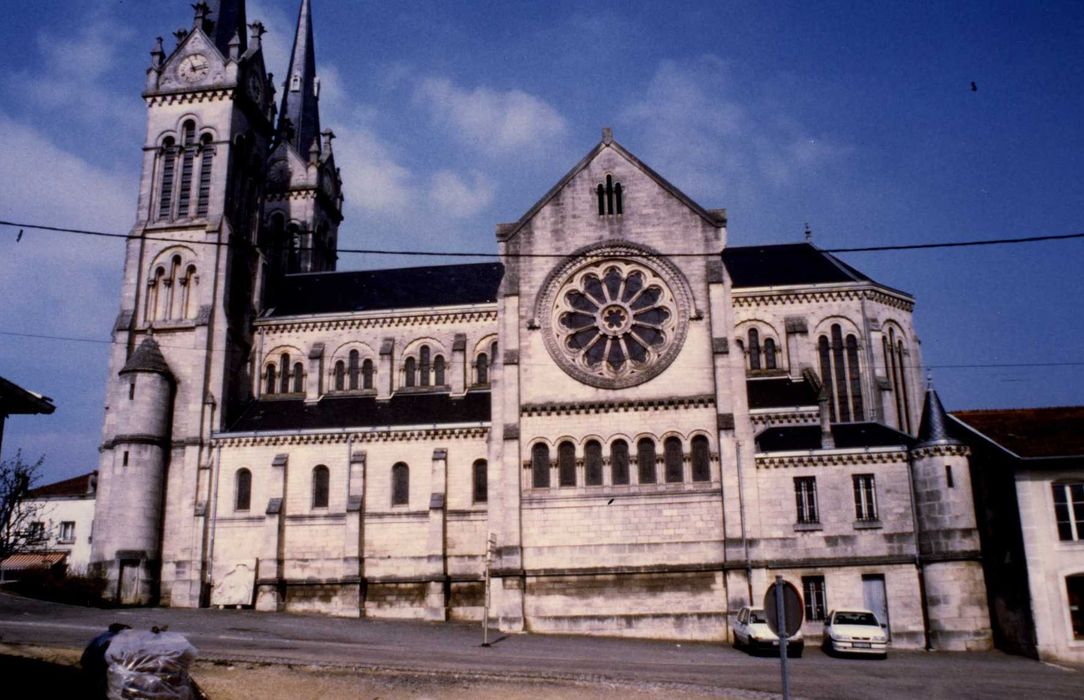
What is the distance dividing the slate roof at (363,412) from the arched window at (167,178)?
1064cm

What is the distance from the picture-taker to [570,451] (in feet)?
117

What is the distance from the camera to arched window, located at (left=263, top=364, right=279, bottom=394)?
47844 millimetres

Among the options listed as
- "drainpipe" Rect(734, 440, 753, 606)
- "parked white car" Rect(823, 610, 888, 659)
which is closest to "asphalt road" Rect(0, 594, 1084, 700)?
"parked white car" Rect(823, 610, 888, 659)

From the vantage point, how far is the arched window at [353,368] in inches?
1870

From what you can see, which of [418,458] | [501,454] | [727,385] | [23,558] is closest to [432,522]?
[418,458]

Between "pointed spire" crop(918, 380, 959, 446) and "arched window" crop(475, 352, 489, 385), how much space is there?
2026 cm

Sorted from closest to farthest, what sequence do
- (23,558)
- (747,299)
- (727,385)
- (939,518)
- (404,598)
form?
(939,518) < (727,385) < (404,598) < (747,299) < (23,558)

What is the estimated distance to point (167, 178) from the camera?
1897 inches

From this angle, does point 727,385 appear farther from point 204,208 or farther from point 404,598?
point 204,208

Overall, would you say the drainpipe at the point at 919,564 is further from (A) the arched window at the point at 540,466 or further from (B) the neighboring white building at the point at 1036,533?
(A) the arched window at the point at 540,466

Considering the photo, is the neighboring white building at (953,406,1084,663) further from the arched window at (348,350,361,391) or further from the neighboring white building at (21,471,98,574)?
the neighboring white building at (21,471,98,574)

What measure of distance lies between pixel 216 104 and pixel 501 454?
25.4m

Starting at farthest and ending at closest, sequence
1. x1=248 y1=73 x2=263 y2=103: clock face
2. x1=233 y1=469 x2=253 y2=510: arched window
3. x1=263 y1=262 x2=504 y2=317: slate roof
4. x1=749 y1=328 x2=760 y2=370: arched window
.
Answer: x1=248 y1=73 x2=263 y2=103: clock face < x1=263 y1=262 x2=504 y2=317: slate roof < x1=749 y1=328 x2=760 y2=370: arched window < x1=233 y1=469 x2=253 y2=510: arched window

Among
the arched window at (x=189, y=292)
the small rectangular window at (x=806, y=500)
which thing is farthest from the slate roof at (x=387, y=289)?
the small rectangular window at (x=806, y=500)
